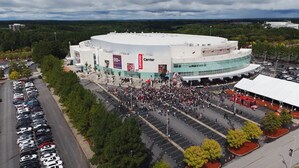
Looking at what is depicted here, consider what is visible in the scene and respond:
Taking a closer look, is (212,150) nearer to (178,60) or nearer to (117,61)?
(178,60)

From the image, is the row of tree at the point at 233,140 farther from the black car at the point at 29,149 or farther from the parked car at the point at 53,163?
the black car at the point at 29,149

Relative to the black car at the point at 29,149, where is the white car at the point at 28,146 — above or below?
above

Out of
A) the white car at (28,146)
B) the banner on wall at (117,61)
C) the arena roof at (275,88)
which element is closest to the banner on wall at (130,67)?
the banner on wall at (117,61)

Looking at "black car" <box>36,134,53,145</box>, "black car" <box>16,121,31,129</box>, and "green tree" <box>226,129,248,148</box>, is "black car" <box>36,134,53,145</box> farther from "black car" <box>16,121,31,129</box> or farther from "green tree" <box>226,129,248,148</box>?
"green tree" <box>226,129,248,148</box>

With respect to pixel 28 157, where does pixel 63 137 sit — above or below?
above

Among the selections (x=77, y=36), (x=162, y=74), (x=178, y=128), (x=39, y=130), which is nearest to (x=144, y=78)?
(x=162, y=74)

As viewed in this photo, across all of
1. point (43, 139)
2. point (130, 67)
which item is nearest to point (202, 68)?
point (130, 67)

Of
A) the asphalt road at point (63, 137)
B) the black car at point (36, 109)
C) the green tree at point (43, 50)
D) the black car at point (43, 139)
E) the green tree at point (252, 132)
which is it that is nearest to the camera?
the asphalt road at point (63, 137)
